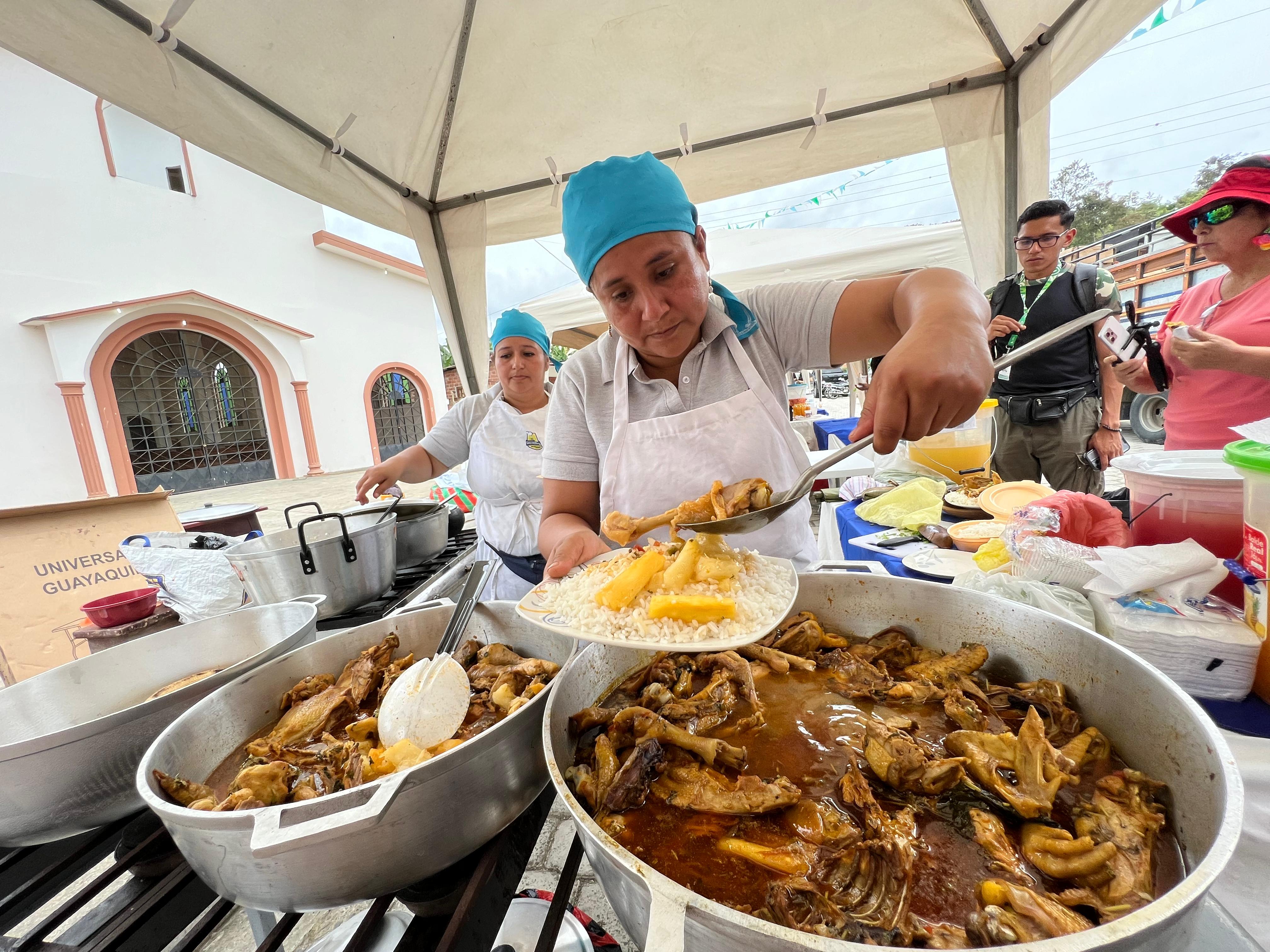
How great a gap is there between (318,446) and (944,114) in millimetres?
13515

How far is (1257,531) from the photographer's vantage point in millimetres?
984

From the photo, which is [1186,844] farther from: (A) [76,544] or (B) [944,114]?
(A) [76,544]

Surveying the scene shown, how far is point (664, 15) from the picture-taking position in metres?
2.73

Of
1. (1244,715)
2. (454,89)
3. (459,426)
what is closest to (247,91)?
(454,89)

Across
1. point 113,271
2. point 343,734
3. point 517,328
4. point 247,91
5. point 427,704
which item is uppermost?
point 113,271

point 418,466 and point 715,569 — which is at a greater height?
point 418,466

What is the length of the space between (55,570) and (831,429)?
6.08 m

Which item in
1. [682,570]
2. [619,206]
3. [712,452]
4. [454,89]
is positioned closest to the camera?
[682,570]

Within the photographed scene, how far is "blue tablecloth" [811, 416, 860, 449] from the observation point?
530 centimetres

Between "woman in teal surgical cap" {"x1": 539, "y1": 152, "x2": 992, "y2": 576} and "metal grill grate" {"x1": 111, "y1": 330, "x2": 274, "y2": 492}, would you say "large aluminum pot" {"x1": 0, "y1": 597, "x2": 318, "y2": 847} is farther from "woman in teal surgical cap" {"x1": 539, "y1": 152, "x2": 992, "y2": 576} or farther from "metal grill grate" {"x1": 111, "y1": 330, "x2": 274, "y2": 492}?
"metal grill grate" {"x1": 111, "y1": 330, "x2": 274, "y2": 492}

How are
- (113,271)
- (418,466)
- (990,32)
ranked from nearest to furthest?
(990,32)
(418,466)
(113,271)

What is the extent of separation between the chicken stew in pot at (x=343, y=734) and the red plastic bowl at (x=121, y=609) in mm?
1350

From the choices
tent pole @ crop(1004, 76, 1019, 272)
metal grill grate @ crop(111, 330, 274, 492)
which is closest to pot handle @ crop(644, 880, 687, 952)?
tent pole @ crop(1004, 76, 1019, 272)

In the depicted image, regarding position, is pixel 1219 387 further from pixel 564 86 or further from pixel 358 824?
pixel 564 86
